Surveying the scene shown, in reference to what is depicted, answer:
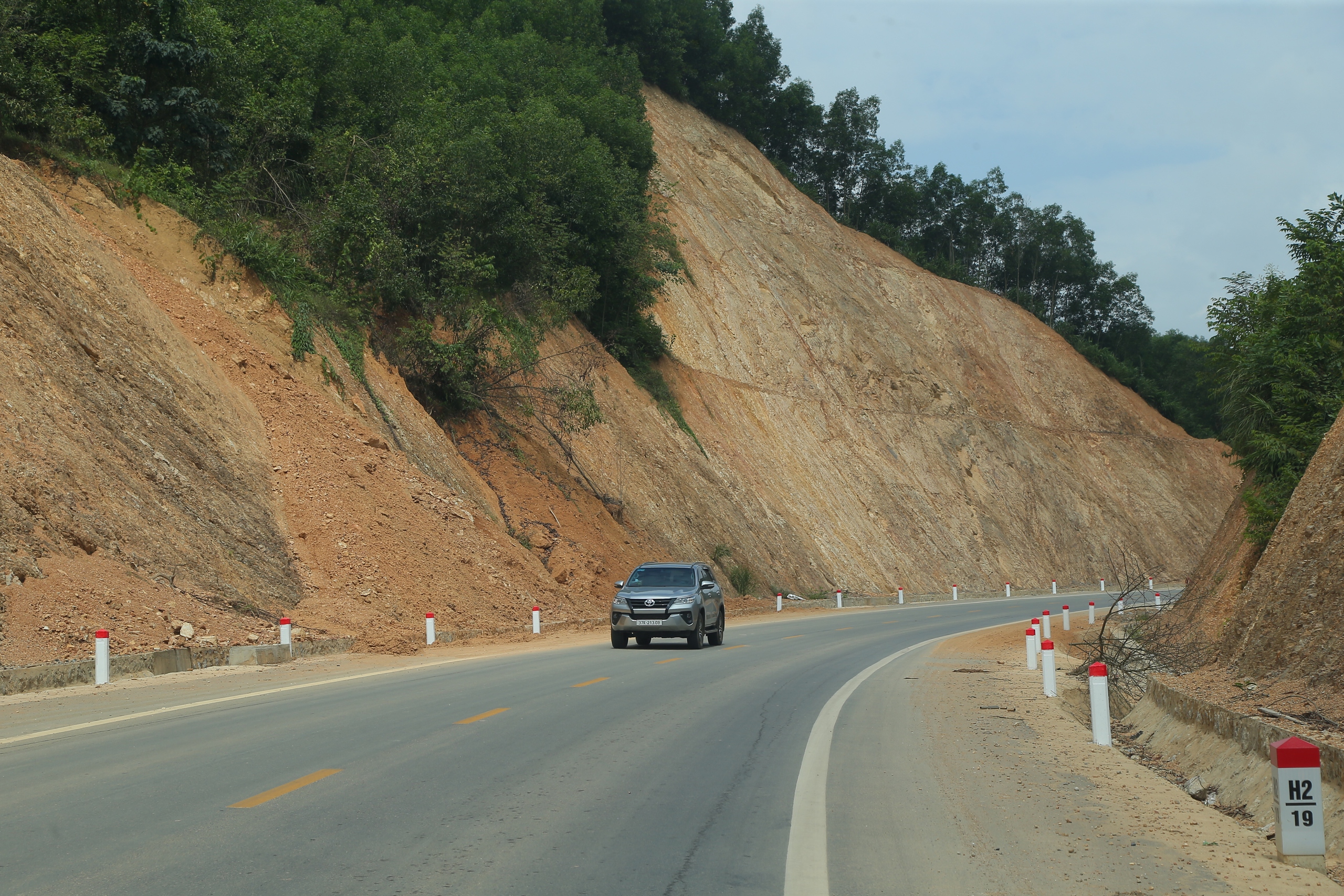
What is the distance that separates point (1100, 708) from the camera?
10.5 meters

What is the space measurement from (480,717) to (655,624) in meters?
9.99

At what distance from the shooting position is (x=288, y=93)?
1228 inches

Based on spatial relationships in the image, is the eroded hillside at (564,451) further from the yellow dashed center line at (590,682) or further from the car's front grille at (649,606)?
the yellow dashed center line at (590,682)

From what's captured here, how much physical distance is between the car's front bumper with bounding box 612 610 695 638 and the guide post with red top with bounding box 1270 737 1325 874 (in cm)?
1522

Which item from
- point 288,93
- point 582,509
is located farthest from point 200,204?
point 582,509

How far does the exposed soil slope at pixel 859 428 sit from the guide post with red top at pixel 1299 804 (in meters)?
30.9

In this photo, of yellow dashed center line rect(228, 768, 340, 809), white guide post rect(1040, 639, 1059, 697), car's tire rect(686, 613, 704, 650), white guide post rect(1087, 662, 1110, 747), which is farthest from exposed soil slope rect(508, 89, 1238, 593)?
yellow dashed center line rect(228, 768, 340, 809)

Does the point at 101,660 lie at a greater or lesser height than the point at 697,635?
greater

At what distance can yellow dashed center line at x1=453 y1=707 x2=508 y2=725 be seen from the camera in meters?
10.7

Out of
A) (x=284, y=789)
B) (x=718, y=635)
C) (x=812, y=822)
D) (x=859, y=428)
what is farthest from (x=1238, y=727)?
(x=859, y=428)

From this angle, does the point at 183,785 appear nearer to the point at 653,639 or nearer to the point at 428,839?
the point at 428,839

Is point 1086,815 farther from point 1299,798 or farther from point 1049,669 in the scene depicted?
point 1049,669

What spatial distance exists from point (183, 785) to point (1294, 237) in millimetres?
25279

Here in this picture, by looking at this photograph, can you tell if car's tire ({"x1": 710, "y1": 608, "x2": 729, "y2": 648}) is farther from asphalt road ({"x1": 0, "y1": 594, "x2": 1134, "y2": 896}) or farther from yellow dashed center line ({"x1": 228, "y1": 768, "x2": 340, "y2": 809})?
yellow dashed center line ({"x1": 228, "y1": 768, "x2": 340, "y2": 809})
